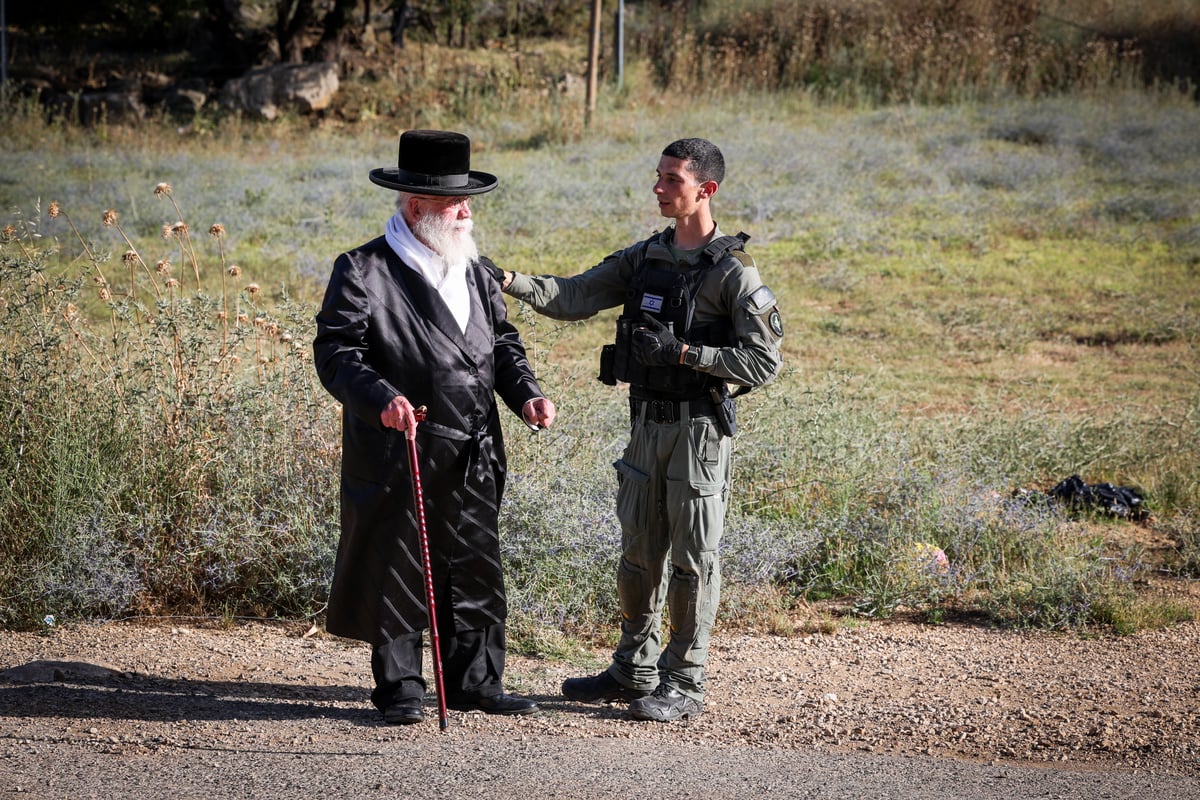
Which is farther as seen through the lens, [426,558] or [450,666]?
[450,666]

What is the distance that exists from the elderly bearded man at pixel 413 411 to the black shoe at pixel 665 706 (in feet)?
2.20

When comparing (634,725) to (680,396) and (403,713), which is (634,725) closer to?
(403,713)

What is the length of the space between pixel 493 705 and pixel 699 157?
211 cm

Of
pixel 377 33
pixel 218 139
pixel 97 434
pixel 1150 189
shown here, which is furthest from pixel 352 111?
pixel 97 434

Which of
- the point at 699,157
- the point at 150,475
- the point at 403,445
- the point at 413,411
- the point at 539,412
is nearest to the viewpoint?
the point at 413,411

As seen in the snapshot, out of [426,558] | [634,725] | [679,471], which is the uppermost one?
[679,471]

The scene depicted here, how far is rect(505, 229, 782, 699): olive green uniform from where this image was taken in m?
4.40

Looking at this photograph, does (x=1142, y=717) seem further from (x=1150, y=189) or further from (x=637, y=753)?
(x=1150, y=189)

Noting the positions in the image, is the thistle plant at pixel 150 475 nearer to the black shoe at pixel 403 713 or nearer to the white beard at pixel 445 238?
the black shoe at pixel 403 713

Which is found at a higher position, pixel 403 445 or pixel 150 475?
pixel 403 445

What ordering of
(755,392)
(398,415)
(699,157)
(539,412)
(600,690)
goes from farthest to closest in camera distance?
(755,392) < (600,690) < (699,157) < (539,412) < (398,415)

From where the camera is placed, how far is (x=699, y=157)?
445 cm

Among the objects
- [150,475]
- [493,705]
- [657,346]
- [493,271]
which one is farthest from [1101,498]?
[150,475]

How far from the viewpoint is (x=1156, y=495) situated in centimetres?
739
